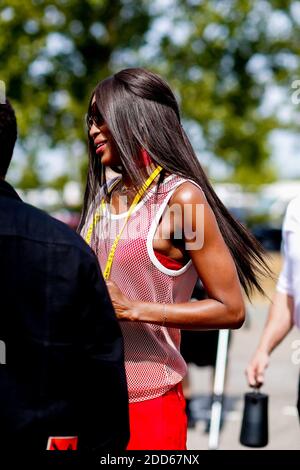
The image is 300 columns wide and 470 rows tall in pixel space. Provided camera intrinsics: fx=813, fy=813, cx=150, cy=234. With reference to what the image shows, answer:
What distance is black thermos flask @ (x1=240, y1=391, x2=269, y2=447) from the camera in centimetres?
427

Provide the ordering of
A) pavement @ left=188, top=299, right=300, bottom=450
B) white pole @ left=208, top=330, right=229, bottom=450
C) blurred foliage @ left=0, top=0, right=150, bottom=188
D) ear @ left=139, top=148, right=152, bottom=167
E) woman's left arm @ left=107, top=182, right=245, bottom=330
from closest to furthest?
woman's left arm @ left=107, top=182, right=245, bottom=330 → ear @ left=139, top=148, right=152, bottom=167 → white pole @ left=208, top=330, right=229, bottom=450 → pavement @ left=188, top=299, right=300, bottom=450 → blurred foliage @ left=0, top=0, right=150, bottom=188

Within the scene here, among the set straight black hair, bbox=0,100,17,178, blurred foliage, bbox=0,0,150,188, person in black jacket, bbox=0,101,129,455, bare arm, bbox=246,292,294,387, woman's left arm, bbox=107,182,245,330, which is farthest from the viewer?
blurred foliage, bbox=0,0,150,188

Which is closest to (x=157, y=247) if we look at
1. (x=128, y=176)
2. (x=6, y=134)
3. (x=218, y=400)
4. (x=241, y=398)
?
(x=128, y=176)

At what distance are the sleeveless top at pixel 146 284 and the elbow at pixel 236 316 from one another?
0.59ft

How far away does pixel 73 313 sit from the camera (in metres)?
1.59

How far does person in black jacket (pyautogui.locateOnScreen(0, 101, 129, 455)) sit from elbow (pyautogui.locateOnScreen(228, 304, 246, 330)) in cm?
80

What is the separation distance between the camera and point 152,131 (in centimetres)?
242

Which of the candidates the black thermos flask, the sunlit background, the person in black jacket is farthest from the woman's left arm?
the sunlit background

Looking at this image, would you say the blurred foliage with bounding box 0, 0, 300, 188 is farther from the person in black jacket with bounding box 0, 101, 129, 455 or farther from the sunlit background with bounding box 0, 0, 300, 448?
the person in black jacket with bounding box 0, 101, 129, 455

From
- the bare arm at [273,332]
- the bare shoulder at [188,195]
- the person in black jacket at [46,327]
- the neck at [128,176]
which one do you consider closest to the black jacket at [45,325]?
the person in black jacket at [46,327]

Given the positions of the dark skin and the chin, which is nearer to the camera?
the dark skin

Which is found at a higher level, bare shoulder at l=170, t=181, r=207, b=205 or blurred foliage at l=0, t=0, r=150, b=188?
blurred foliage at l=0, t=0, r=150, b=188
